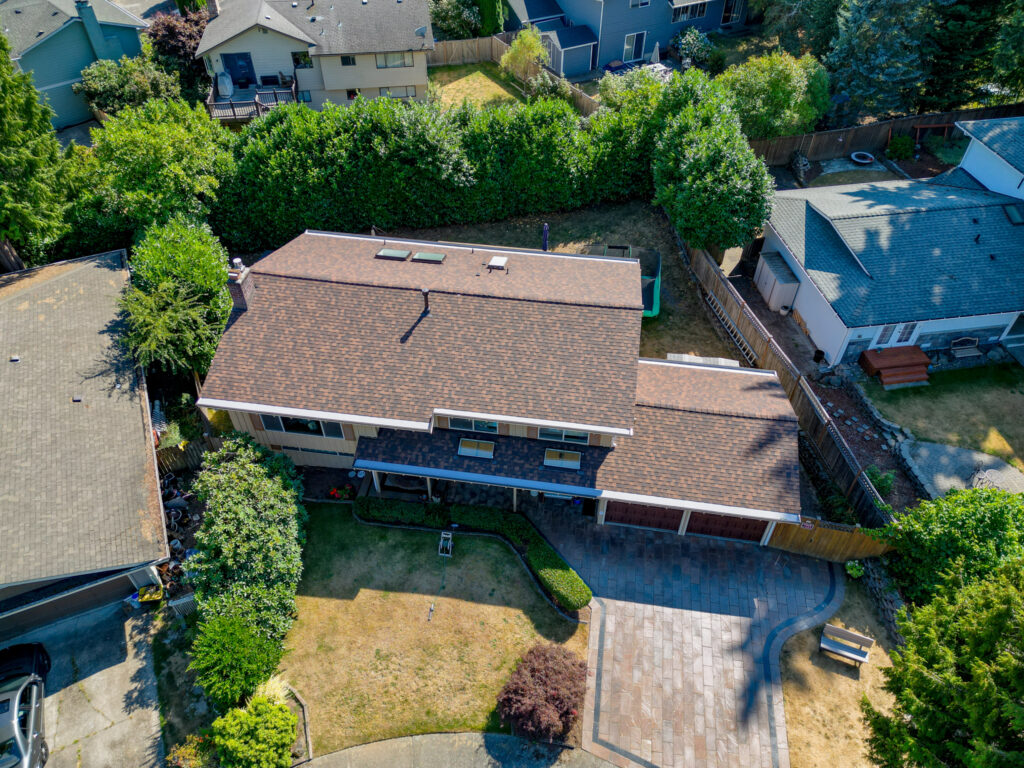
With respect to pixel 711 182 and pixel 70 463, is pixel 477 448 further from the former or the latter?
pixel 711 182

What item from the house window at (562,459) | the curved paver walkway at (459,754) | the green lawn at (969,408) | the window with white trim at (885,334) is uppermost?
the window with white trim at (885,334)

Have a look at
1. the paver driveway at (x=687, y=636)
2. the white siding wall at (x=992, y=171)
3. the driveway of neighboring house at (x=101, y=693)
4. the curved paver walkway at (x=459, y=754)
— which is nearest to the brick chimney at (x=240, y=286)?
the driveway of neighboring house at (x=101, y=693)

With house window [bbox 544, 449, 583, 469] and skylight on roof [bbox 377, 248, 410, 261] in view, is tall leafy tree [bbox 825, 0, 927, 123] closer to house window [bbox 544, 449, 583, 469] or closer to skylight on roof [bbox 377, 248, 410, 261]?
skylight on roof [bbox 377, 248, 410, 261]

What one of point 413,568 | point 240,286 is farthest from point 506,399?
point 240,286

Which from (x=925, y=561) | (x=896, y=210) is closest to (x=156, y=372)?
(x=925, y=561)

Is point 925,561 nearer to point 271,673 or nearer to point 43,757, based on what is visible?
point 271,673

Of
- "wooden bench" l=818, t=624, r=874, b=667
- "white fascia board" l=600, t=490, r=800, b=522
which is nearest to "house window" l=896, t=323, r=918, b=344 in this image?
"white fascia board" l=600, t=490, r=800, b=522

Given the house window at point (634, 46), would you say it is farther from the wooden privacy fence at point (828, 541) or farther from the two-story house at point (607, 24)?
the wooden privacy fence at point (828, 541)
